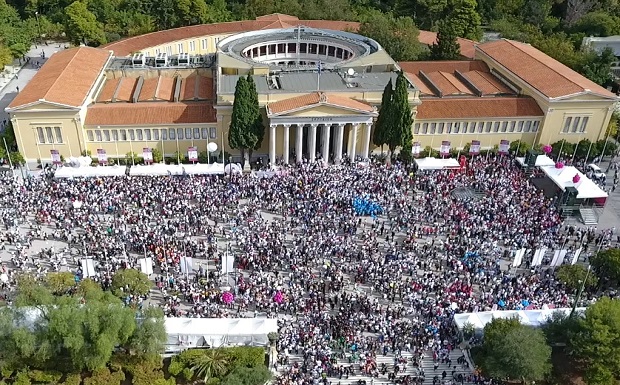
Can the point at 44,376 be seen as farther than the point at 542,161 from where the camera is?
No

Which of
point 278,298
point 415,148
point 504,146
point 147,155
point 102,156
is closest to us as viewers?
point 278,298

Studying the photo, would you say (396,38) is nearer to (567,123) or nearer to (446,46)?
(446,46)

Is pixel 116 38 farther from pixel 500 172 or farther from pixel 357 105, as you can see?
pixel 500 172

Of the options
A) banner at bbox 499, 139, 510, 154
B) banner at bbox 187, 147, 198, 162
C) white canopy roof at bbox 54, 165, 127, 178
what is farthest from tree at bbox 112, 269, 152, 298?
banner at bbox 499, 139, 510, 154

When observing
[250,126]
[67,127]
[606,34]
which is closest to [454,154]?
[250,126]

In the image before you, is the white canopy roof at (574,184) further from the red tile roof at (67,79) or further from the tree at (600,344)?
the red tile roof at (67,79)

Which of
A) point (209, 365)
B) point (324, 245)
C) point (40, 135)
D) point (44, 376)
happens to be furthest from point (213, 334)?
point (40, 135)

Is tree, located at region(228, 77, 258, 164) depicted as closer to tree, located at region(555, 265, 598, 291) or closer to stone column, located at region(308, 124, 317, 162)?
stone column, located at region(308, 124, 317, 162)
